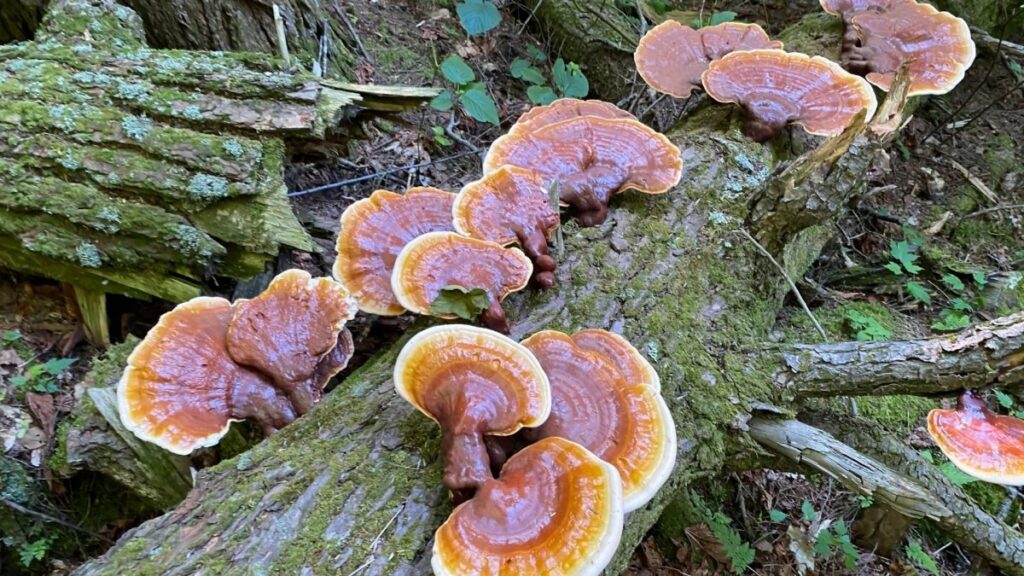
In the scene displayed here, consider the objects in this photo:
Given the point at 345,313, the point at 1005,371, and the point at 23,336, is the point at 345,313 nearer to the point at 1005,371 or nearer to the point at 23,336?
the point at 23,336

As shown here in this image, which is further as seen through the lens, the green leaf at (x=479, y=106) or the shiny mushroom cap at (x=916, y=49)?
the green leaf at (x=479, y=106)

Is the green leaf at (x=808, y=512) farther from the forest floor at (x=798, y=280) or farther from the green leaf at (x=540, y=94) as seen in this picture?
the green leaf at (x=540, y=94)

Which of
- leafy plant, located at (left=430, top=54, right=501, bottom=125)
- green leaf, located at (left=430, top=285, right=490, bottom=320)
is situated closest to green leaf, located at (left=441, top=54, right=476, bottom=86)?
leafy plant, located at (left=430, top=54, right=501, bottom=125)

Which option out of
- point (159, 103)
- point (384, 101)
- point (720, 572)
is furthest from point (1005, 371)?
point (159, 103)

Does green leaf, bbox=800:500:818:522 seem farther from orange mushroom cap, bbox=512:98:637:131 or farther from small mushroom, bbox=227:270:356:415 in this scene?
small mushroom, bbox=227:270:356:415

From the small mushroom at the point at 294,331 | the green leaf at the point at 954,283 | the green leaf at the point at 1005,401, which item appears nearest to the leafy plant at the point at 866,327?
the green leaf at the point at 1005,401

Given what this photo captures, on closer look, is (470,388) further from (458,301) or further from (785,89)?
(785,89)

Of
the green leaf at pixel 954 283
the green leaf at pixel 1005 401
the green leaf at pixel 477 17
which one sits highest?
the green leaf at pixel 477 17
